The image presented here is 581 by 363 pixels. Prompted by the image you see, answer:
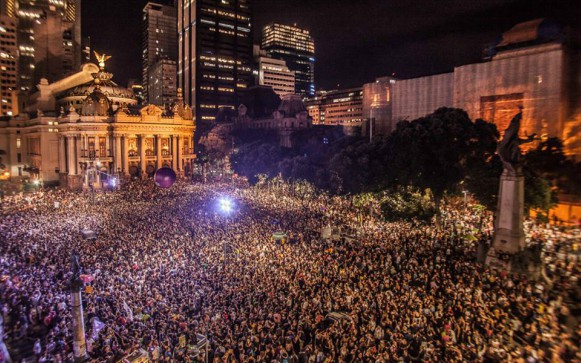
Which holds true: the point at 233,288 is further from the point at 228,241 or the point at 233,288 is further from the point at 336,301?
the point at 228,241

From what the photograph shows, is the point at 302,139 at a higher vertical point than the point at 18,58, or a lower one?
lower

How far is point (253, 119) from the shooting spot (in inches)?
3873

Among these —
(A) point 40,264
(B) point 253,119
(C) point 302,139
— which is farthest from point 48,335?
(B) point 253,119

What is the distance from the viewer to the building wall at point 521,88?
3578 cm

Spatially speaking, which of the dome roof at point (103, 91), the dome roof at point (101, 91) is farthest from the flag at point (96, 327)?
the dome roof at point (103, 91)

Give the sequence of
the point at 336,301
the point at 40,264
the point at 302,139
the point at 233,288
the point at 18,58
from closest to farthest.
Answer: the point at 336,301, the point at 233,288, the point at 40,264, the point at 302,139, the point at 18,58

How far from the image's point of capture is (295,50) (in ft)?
594

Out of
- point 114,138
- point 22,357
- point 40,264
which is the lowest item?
point 22,357

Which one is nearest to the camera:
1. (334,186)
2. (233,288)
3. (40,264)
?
(233,288)

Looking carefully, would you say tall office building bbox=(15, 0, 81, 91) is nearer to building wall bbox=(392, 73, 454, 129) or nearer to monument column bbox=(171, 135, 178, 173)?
monument column bbox=(171, 135, 178, 173)

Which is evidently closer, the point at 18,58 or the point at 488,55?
the point at 488,55

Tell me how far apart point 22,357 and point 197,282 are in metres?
5.96

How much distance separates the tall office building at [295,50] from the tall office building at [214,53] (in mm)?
54765

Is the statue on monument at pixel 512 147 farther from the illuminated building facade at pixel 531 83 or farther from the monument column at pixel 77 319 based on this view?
the illuminated building facade at pixel 531 83
